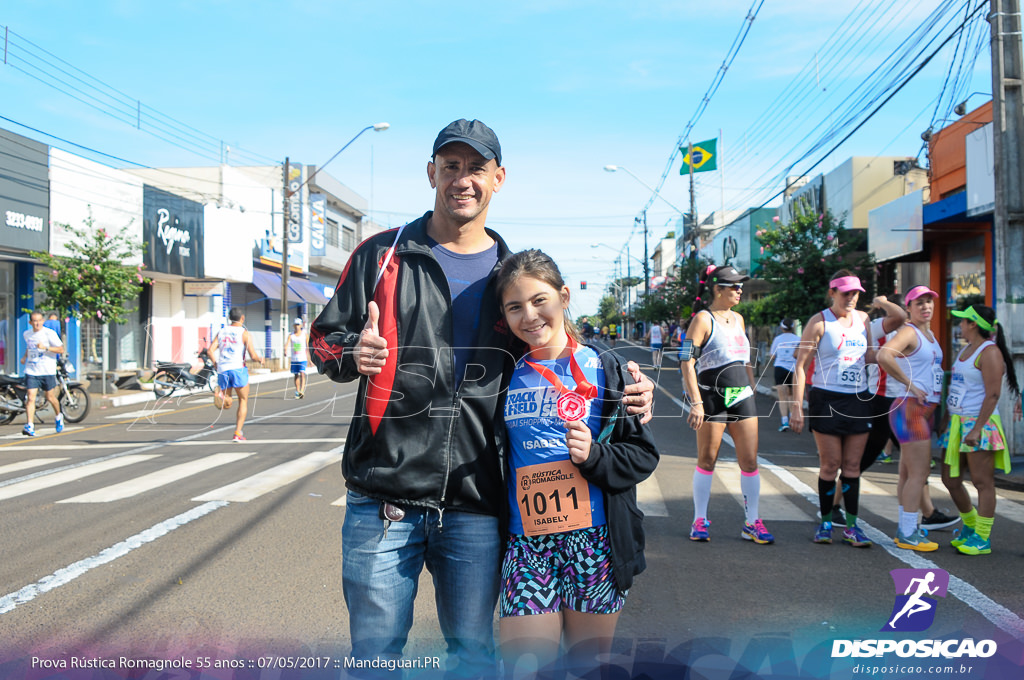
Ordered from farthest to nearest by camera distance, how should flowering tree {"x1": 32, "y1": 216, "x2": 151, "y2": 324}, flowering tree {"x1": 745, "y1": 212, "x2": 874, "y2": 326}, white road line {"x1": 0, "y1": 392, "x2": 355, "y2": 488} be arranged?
1. flowering tree {"x1": 745, "y1": 212, "x2": 874, "y2": 326}
2. flowering tree {"x1": 32, "y1": 216, "x2": 151, "y2": 324}
3. white road line {"x1": 0, "y1": 392, "x2": 355, "y2": 488}

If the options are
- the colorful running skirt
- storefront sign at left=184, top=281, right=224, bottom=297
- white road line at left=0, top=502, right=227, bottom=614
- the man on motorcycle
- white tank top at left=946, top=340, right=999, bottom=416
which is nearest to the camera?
white road line at left=0, top=502, right=227, bottom=614

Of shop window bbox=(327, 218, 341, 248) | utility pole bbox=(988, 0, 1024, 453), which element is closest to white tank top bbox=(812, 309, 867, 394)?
utility pole bbox=(988, 0, 1024, 453)

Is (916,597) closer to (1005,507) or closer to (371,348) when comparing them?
(1005,507)

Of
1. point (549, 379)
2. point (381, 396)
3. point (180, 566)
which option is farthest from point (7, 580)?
point (549, 379)

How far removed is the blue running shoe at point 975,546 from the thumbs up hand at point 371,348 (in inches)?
196

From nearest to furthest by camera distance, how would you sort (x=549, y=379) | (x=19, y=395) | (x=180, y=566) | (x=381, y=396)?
(x=381, y=396) < (x=549, y=379) < (x=180, y=566) < (x=19, y=395)

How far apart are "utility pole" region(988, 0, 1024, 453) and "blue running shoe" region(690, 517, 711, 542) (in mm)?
6093

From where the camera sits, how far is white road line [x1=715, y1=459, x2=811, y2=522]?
21.2ft

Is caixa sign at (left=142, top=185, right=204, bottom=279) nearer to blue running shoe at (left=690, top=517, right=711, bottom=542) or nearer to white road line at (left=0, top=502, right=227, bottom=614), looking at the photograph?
white road line at (left=0, top=502, right=227, bottom=614)

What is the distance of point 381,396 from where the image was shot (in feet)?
7.26

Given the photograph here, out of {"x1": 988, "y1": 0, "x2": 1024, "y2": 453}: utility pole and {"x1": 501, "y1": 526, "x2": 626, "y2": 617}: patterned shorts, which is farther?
{"x1": 988, "y1": 0, "x2": 1024, "y2": 453}: utility pole

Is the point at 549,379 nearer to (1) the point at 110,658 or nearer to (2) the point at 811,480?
(1) the point at 110,658

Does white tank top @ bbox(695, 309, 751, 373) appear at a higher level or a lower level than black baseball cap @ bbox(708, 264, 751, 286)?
lower

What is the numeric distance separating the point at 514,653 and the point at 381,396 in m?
0.89
